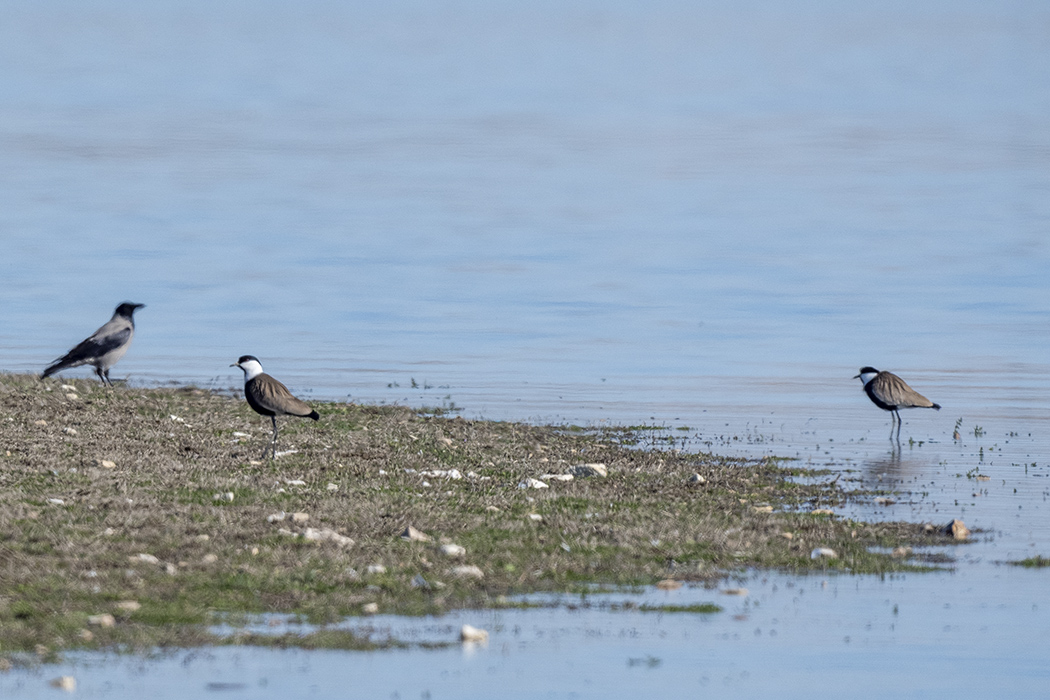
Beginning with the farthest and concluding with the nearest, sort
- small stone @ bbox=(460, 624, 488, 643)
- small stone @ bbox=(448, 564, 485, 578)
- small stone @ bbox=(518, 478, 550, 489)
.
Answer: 1. small stone @ bbox=(518, 478, 550, 489)
2. small stone @ bbox=(448, 564, 485, 578)
3. small stone @ bbox=(460, 624, 488, 643)

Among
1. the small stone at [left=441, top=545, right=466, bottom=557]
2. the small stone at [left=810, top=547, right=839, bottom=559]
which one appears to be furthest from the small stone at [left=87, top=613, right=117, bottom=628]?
the small stone at [left=810, top=547, right=839, bottom=559]

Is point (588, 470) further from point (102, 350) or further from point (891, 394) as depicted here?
point (102, 350)

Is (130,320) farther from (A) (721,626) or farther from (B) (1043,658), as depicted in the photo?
(B) (1043,658)

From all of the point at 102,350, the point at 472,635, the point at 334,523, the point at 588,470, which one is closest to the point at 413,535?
the point at 334,523

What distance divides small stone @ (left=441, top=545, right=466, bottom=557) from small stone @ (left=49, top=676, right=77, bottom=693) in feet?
15.5

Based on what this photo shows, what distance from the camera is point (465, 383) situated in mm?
32844

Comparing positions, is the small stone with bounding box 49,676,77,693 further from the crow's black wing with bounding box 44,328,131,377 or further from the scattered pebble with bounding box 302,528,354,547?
the crow's black wing with bounding box 44,328,131,377

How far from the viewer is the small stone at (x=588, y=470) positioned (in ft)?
66.9

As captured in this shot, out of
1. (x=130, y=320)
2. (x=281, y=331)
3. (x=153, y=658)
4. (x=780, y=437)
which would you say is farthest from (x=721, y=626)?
(x=281, y=331)

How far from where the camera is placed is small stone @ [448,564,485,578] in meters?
14.0

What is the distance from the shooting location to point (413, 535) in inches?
608

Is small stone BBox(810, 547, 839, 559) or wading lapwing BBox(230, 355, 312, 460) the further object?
wading lapwing BBox(230, 355, 312, 460)

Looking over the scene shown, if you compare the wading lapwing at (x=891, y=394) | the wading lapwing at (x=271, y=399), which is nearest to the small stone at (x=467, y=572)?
the wading lapwing at (x=271, y=399)

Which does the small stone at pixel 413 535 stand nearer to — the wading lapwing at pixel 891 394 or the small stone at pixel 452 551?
the small stone at pixel 452 551
